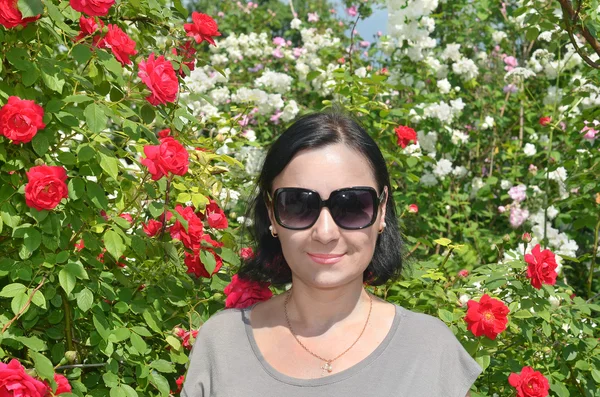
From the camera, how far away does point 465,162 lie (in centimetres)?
557

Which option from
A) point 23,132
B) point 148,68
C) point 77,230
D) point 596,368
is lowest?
point 596,368

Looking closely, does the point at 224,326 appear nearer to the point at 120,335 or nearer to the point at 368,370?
the point at 120,335

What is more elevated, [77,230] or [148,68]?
[148,68]

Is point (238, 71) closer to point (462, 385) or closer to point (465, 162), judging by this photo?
point (465, 162)

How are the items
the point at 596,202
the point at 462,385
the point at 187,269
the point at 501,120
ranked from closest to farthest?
the point at 462,385, the point at 187,269, the point at 596,202, the point at 501,120

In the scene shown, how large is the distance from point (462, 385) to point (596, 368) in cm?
90

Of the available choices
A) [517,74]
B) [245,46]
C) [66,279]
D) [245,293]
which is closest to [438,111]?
[517,74]

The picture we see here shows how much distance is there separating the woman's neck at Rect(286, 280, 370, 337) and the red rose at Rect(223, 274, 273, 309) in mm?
225

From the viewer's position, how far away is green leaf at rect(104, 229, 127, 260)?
6.68 feet

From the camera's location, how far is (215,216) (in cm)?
239

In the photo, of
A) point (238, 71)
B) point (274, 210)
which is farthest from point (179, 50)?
point (238, 71)

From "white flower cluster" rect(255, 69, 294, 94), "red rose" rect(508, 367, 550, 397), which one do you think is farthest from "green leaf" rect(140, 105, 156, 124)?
"white flower cluster" rect(255, 69, 294, 94)

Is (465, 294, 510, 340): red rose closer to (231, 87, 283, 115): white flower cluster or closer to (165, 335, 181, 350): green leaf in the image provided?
(165, 335, 181, 350): green leaf

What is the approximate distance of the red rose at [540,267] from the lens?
2.34 m
